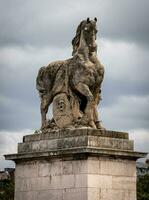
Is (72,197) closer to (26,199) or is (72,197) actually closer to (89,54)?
(26,199)

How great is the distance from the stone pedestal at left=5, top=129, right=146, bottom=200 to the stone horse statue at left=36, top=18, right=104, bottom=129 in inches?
22.0

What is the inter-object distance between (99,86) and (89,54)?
97 cm

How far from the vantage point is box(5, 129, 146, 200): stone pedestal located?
2012 centimetres

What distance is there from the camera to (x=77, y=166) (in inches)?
797

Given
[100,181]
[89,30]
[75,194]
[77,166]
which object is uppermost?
[89,30]

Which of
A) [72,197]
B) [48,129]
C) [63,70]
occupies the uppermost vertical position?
[63,70]

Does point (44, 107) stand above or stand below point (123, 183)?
above

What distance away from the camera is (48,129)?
Answer: 21.8m

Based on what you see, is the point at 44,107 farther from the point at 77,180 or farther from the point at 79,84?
the point at 77,180

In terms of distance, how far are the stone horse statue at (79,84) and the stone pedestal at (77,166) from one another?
→ 558 millimetres

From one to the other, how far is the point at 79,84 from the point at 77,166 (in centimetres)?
252

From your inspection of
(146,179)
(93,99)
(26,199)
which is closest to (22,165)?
(26,199)

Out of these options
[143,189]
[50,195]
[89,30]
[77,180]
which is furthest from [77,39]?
[143,189]

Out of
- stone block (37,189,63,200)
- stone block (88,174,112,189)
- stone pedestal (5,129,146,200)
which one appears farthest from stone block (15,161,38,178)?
stone block (88,174,112,189)
